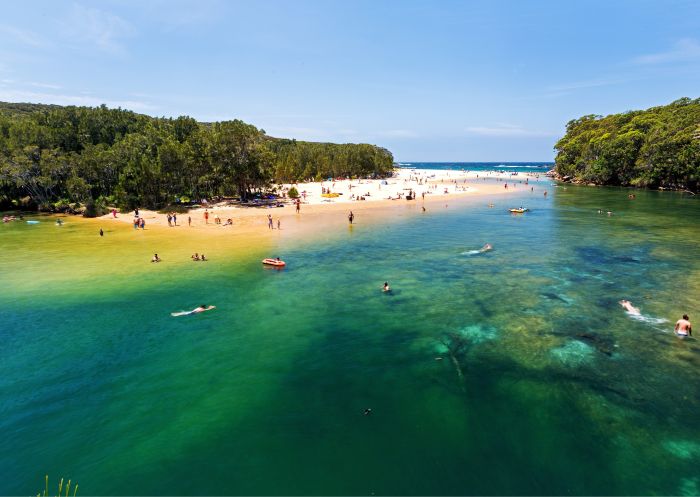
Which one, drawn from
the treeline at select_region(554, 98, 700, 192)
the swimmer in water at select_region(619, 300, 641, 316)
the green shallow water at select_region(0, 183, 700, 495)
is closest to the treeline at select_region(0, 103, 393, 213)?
the green shallow water at select_region(0, 183, 700, 495)

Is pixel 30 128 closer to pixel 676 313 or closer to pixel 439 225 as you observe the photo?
pixel 439 225

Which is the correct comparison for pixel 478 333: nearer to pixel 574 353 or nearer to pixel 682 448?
pixel 574 353

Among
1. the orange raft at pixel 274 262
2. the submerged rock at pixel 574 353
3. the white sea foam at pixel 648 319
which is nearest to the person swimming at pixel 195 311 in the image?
the orange raft at pixel 274 262

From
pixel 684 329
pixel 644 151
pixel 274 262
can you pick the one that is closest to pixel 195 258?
pixel 274 262

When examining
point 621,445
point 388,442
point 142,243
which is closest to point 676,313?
point 621,445

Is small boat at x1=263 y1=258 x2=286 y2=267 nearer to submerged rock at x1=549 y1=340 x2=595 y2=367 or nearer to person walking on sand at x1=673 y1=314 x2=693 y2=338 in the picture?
submerged rock at x1=549 y1=340 x2=595 y2=367

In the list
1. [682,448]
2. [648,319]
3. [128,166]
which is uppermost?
[128,166]
